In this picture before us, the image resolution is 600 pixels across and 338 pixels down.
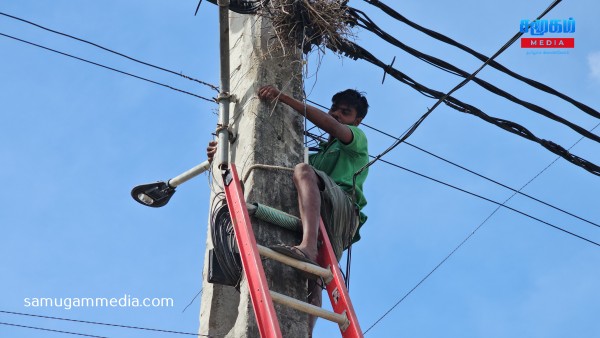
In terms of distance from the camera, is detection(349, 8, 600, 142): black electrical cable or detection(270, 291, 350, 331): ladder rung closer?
detection(270, 291, 350, 331): ladder rung

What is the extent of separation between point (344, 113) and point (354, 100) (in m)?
0.12

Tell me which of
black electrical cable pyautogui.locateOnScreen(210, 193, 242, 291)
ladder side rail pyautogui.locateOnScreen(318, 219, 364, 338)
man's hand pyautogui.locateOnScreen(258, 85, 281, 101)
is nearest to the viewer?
ladder side rail pyautogui.locateOnScreen(318, 219, 364, 338)

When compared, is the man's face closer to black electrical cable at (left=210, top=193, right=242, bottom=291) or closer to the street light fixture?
the street light fixture

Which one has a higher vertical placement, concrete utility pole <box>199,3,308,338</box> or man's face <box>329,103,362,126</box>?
man's face <box>329,103,362,126</box>

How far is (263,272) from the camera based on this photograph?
498cm

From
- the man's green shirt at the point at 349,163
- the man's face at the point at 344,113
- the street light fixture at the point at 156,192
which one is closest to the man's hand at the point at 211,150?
the street light fixture at the point at 156,192

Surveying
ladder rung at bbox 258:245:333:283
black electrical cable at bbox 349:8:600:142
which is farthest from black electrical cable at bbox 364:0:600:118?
ladder rung at bbox 258:245:333:283

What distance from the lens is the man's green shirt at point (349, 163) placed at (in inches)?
250

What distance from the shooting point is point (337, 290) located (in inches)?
211

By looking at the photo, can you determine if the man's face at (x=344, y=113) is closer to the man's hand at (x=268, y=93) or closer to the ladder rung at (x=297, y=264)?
the man's hand at (x=268, y=93)

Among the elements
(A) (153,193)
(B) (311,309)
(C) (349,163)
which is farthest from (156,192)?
(B) (311,309)

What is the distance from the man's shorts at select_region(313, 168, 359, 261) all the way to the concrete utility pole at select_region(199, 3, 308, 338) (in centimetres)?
18

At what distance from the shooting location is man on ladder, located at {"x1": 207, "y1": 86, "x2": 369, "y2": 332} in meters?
5.57

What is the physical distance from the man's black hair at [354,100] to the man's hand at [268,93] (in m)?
0.86
